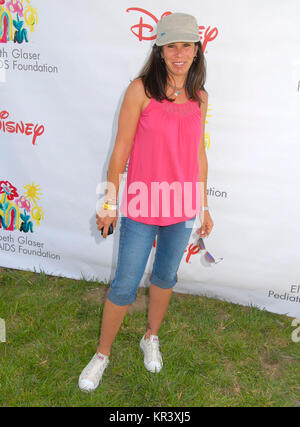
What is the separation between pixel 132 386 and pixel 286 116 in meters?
2.04

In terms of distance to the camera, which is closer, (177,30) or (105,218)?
(177,30)

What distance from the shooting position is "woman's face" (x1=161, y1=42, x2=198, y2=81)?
5.53 feet

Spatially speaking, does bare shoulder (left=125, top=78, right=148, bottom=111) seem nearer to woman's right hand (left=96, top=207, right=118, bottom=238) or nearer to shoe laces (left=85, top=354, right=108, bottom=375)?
woman's right hand (left=96, top=207, right=118, bottom=238)

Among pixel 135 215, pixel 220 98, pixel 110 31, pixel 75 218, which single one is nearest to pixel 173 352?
pixel 135 215

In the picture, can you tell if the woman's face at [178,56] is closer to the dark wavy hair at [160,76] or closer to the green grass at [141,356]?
the dark wavy hair at [160,76]

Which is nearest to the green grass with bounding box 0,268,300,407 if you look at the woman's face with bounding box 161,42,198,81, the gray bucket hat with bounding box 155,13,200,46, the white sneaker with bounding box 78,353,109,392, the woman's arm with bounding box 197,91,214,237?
the white sneaker with bounding box 78,353,109,392

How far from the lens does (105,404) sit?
205 centimetres

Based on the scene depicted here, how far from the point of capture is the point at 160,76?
1.71 metres

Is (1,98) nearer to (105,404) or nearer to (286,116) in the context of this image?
(286,116)

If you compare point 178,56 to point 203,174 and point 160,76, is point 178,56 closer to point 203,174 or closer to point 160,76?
point 160,76

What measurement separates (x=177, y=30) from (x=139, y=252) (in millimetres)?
1053

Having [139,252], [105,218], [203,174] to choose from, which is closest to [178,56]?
[203,174]

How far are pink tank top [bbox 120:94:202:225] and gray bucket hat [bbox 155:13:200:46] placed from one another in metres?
0.27

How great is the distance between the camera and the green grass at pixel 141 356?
2105 millimetres
